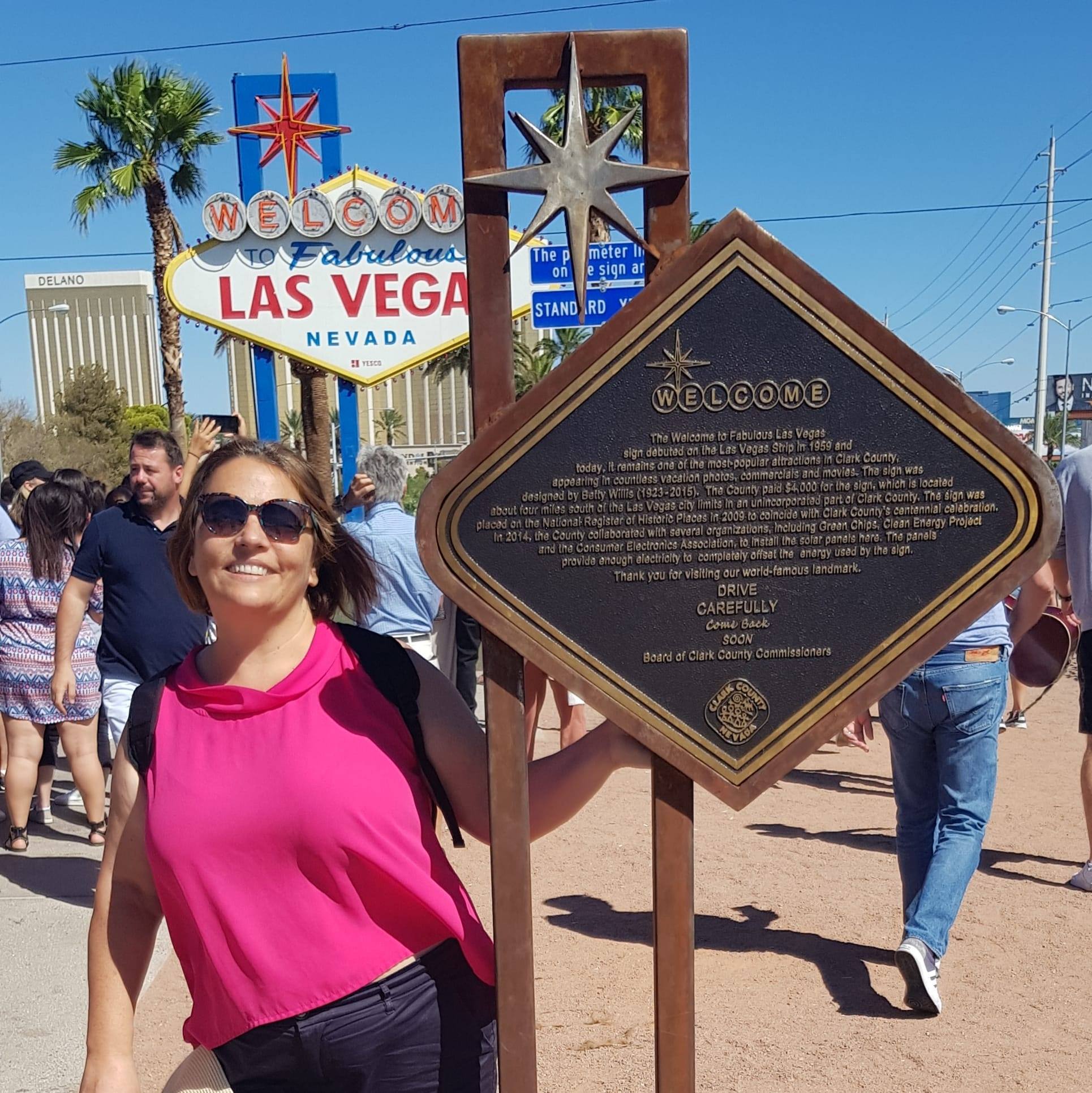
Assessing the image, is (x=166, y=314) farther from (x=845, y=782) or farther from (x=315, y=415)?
(x=845, y=782)

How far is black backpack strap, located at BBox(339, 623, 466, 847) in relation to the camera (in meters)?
1.96

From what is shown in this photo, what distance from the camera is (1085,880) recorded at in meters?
4.80

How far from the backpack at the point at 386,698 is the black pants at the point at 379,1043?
257 mm

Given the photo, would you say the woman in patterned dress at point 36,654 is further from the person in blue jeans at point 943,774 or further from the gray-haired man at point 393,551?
the person in blue jeans at point 943,774

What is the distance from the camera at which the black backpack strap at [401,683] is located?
1961mm

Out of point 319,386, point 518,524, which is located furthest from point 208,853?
point 319,386

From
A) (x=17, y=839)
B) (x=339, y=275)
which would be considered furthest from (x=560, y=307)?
(x=17, y=839)

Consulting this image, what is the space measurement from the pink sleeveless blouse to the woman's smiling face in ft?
0.56

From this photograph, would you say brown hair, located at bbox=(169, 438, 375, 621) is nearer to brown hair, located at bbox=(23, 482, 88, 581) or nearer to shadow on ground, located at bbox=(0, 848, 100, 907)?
shadow on ground, located at bbox=(0, 848, 100, 907)

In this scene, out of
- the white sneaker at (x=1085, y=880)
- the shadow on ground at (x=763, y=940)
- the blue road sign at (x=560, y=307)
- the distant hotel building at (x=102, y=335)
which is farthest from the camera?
the distant hotel building at (x=102, y=335)

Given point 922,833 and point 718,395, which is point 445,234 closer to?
point 922,833

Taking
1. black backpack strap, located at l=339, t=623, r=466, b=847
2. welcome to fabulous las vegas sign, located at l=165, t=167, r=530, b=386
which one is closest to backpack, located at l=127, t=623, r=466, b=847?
black backpack strap, located at l=339, t=623, r=466, b=847

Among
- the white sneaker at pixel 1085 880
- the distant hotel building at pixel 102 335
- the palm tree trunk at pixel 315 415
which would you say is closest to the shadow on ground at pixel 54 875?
the white sneaker at pixel 1085 880

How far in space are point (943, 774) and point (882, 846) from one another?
1.88 m
